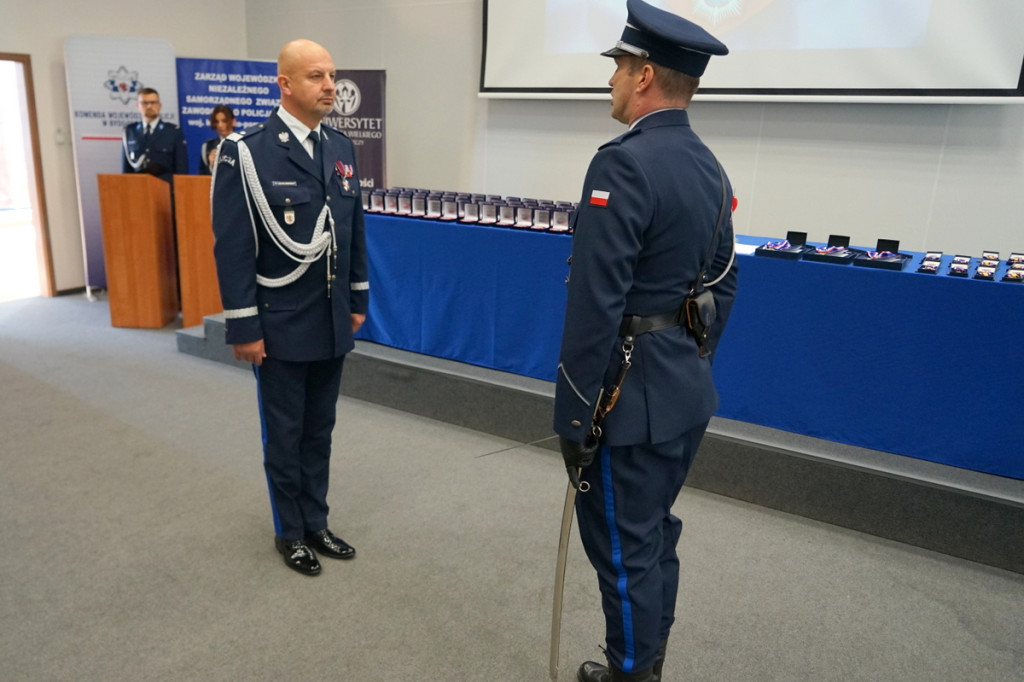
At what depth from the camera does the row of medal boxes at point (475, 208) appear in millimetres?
3500


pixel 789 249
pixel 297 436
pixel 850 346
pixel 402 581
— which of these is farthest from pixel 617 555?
pixel 789 249

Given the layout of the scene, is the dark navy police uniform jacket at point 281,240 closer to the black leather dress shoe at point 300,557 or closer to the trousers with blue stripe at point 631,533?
the black leather dress shoe at point 300,557

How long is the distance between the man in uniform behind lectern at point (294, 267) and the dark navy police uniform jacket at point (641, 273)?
0.98 m

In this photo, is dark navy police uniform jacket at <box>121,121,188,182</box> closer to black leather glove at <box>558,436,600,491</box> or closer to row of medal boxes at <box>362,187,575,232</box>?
row of medal boxes at <box>362,187,575,232</box>

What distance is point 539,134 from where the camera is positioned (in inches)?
215

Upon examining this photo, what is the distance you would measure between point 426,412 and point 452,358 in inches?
11.8

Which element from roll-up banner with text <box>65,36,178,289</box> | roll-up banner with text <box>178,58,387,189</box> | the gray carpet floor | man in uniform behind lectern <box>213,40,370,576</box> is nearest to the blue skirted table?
the gray carpet floor

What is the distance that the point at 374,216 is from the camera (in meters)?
3.87

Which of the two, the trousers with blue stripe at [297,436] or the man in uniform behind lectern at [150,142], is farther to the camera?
the man in uniform behind lectern at [150,142]

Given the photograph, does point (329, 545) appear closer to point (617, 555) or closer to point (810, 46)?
point (617, 555)

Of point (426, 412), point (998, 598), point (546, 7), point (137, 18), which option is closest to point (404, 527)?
point (426, 412)

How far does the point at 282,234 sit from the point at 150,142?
4.25m

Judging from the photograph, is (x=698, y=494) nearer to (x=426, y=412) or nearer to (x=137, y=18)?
(x=426, y=412)

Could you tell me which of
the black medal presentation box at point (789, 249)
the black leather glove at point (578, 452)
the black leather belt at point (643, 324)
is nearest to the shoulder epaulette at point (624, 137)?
the black leather belt at point (643, 324)
